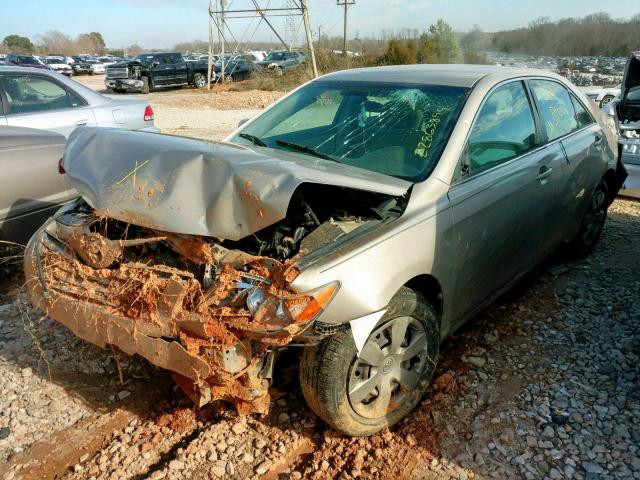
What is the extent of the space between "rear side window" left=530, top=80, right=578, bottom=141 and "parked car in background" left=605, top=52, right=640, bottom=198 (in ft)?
4.06

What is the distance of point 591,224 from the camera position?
4.55 m

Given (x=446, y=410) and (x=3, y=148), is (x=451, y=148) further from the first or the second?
(x=3, y=148)

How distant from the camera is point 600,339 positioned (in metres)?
3.41

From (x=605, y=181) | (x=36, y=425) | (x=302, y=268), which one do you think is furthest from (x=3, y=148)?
(x=605, y=181)

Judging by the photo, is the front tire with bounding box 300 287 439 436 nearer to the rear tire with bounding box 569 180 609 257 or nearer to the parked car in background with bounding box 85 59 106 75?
the rear tire with bounding box 569 180 609 257

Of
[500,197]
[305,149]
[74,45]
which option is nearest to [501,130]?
[500,197]

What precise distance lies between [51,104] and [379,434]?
17.9ft

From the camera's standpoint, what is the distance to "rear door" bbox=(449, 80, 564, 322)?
2846 mm

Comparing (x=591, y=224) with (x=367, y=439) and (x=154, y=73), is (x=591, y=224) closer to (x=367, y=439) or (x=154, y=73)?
(x=367, y=439)

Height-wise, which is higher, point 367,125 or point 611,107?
point 367,125

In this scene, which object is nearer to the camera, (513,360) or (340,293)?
(340,293)

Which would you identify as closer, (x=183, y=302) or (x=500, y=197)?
(x=183, y=302)

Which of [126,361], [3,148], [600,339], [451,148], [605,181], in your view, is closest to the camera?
[451,148]

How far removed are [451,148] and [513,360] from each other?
139 centimetres
